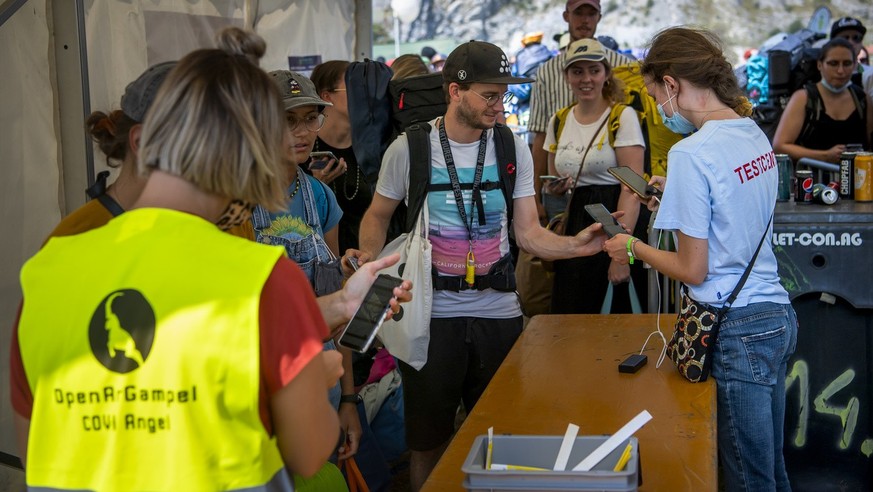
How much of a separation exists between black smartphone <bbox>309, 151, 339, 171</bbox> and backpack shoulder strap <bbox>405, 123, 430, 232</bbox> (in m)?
0.83

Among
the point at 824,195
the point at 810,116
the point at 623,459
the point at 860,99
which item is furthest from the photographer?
the point at 860,99

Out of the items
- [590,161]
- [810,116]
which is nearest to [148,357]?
[590,161]

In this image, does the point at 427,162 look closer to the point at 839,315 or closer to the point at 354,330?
the point at 354,330

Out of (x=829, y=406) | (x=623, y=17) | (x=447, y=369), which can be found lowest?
(x=829, y=406)

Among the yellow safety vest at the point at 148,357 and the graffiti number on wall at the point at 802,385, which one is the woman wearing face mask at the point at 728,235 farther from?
the yellow safety vest at the point at 148,357

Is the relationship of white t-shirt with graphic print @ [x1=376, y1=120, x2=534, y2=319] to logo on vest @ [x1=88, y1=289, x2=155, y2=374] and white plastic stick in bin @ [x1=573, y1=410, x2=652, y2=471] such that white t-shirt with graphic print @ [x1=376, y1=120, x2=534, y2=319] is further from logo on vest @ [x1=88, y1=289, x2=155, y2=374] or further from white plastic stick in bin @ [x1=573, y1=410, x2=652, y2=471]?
logo on vest @ [x1=88, y1=289, x2=155, y2=374]

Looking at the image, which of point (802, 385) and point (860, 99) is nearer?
point (802, 385)

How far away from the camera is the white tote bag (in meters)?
3.32

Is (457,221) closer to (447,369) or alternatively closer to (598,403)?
(447,369)

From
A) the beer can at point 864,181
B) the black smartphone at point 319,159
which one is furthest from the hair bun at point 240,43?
the beer can at point 864,181

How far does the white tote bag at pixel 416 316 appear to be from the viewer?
332 centimetres

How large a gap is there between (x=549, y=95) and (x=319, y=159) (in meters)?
2.30

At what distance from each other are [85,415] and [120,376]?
97 millimetres

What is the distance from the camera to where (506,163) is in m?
3.43
